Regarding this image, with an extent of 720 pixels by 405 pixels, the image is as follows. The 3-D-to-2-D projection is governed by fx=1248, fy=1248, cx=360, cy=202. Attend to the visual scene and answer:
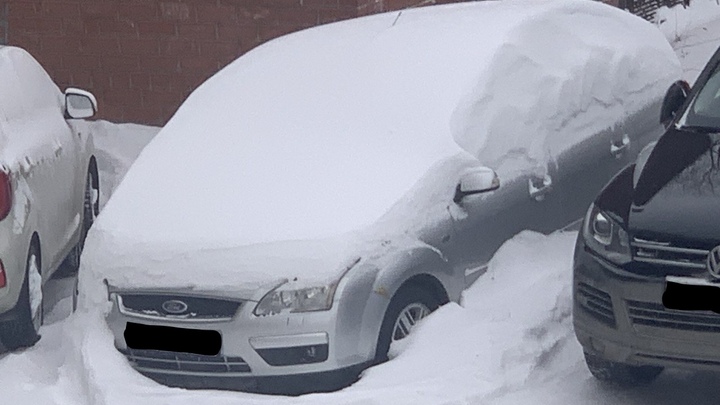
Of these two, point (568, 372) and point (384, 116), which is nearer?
point (568, 372)

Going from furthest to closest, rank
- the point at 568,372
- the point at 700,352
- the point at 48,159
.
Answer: the point at 48,159
the point at 568,372
the point at 700,352

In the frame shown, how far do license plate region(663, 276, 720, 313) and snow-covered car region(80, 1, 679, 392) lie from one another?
49.0 inches

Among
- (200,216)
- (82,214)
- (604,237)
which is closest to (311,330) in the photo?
(200,216)

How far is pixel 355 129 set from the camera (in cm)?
632

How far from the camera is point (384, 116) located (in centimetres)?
639

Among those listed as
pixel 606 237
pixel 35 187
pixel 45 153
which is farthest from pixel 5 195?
pixel 606 237

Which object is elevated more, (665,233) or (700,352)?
(665,233)

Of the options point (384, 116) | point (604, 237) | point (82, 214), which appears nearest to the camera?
point (604, 237)

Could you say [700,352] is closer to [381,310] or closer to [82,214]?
[381,310]

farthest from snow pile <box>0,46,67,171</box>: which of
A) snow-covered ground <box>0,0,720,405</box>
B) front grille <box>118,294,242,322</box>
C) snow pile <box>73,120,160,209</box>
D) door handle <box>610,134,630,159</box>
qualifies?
door handle <box>610,134,630,159</box>

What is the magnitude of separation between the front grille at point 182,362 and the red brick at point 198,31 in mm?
6032

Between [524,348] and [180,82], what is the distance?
6532 millimetres

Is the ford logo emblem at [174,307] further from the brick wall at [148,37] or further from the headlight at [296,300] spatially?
the brick wall at [148,37]

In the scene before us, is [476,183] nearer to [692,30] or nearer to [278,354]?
[278,354]
